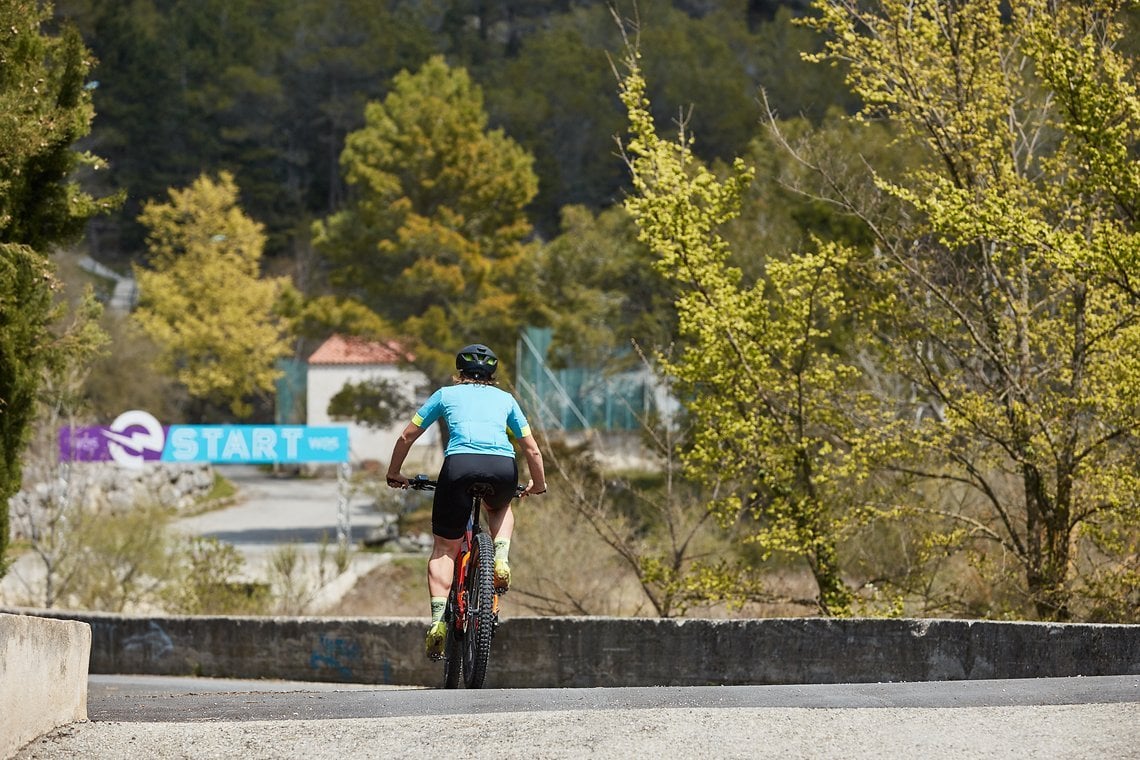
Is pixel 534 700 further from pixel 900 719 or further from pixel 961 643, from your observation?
pixel 961 643

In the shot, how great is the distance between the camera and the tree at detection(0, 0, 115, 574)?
12.6 meters

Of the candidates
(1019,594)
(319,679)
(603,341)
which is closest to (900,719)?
(1019,594)

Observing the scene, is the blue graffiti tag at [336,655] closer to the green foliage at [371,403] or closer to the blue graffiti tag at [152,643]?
the blue graffiti tag at [152,643]

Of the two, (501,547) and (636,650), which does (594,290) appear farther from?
(501,547)

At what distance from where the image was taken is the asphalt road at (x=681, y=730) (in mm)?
5883

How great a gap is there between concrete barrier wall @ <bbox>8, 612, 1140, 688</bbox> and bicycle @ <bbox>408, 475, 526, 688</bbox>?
8.46ft

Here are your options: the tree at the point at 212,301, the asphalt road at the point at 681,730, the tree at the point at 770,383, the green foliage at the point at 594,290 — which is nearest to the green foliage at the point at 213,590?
the tree at the point at 770,383

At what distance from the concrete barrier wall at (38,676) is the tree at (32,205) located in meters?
5.99

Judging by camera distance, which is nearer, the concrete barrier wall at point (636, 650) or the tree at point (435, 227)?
the concrete barrier wall at point (636, 650)

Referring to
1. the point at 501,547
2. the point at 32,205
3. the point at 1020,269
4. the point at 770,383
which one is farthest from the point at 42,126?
the point at 1020,269

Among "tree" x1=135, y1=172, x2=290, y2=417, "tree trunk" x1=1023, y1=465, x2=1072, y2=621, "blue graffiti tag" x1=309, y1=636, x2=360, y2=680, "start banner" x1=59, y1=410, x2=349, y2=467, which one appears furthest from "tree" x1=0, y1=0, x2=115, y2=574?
"tree" x1=135, y1=172, x2=290, y2=417

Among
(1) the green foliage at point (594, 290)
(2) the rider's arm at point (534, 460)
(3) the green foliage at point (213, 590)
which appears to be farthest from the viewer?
(1) the green foliage at point (594, 290)

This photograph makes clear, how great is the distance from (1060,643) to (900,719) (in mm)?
3151

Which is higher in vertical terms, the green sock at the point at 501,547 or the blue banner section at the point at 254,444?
the blue banner section at the point at 254,444
